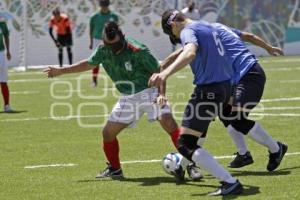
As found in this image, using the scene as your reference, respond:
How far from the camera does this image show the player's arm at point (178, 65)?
735cm

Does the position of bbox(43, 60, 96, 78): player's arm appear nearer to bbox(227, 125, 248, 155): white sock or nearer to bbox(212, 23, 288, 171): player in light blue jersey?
bbox(212, 23, 288, 171): player in light blue jersey

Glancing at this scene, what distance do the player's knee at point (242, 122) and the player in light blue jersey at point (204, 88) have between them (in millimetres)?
1168

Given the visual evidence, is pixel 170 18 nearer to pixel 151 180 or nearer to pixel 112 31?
pixel 112 31

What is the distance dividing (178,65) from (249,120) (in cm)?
241

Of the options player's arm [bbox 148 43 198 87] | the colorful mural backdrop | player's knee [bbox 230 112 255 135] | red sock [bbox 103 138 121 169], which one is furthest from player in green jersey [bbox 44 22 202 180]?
the colorful mural backdrop

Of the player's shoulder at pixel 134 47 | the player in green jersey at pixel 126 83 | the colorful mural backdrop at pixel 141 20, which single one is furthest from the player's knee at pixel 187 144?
the colorful mural backdrop at pixel 141 20

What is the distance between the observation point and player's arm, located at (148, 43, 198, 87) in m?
7.35

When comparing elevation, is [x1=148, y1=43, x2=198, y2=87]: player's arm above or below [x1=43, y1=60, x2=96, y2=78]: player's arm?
above

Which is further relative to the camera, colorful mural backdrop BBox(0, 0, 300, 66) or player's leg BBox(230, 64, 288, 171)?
colorful mural backdrop BBox(0, 0, 300, 66)

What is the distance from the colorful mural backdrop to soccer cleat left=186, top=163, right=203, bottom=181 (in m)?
21.3

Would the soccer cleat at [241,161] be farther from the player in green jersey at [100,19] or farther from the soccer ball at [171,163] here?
the player in green jersey at [100,19]

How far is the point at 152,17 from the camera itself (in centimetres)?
3338

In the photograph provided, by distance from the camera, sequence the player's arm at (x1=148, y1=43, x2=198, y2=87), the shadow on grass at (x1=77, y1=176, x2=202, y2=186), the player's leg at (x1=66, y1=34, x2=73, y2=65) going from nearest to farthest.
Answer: the player's arm at (x1=148, y1=43, x2=198, y2=87) → the shadow on grass at (x1=77, y1=176, x2=202, y2=186) → the player's leg at (x1=66, y1=34, x2=73, y2=65)

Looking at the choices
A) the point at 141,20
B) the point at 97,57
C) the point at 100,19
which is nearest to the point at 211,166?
the point at 97,57
